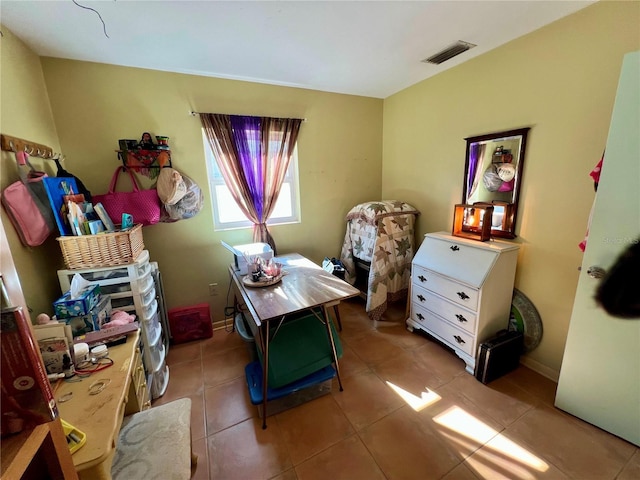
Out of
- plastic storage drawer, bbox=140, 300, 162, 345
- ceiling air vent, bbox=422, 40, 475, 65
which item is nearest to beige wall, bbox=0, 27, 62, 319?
plastic storage drawer, bbox=140, 300, 162, 345

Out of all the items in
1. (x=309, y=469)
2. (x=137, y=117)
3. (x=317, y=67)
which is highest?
(x=317, y=67)

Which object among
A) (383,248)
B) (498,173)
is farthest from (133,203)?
(498,173)

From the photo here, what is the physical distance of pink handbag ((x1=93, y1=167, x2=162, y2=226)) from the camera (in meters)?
1.94

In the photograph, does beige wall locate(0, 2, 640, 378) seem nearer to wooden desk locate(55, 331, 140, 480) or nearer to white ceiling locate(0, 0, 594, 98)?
white ceiling locate(0, 0, 594, 98)

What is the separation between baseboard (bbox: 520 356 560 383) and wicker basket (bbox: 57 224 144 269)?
9.74 feet

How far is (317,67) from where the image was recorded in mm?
2209

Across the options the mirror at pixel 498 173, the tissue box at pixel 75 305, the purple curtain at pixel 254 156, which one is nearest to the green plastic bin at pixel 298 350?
the tissue box at pixel 75 305

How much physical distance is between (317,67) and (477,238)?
1955 millimetres

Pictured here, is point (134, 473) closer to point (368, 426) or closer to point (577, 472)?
point (368, 426)

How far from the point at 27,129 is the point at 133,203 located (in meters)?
0.68

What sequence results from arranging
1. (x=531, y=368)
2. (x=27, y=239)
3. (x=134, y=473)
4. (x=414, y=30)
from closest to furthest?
1. (x=134, y=473)
2. (x=27, y=239)
3. (x=414, y=30)
4. (x=531, y=368)

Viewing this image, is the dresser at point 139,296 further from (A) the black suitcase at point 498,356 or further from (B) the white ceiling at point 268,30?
(A) the black suitcase at point 498,356

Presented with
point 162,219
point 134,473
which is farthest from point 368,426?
point 162,219

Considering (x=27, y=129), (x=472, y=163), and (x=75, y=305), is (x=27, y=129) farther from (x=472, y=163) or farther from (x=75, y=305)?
(x=472, y=163)
